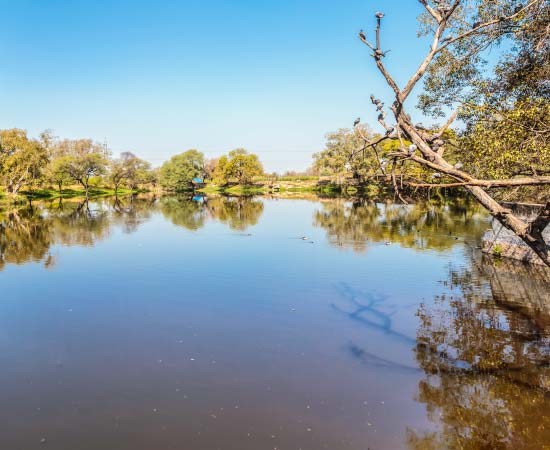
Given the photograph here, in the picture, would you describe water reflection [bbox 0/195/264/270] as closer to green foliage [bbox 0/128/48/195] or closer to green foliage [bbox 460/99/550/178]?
green foliage [bbox 0/128/48/195]

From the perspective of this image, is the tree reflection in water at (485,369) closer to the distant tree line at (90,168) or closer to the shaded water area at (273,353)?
the shaded water area at (273,353)

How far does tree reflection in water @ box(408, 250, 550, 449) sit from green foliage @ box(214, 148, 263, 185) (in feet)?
336

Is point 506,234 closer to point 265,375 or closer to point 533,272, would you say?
point 533,272

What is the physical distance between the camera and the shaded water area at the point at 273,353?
7910 millimetres

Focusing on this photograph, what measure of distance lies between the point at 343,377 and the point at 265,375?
79.0 inches

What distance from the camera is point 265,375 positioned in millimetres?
9969

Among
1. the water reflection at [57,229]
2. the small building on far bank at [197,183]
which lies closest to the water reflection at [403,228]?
the water reflection at [57,229]

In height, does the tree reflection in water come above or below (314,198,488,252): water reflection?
below

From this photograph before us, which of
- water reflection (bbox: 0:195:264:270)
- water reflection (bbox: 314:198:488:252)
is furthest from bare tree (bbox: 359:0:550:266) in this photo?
water reflection (bbox: 0:195:264:270)

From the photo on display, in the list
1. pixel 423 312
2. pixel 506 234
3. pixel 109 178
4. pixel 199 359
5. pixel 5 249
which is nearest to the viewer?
pixel 199 359

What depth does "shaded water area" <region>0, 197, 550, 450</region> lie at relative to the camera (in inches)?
311

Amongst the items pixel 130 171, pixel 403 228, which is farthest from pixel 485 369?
pixel 130 171

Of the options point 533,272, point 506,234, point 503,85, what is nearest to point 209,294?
point 503,85

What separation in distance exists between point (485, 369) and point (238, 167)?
11019 centimetres
